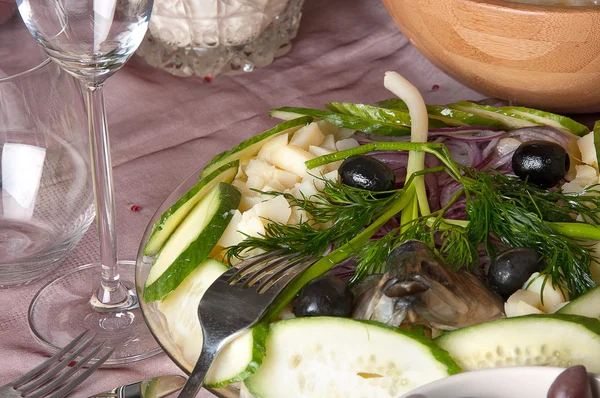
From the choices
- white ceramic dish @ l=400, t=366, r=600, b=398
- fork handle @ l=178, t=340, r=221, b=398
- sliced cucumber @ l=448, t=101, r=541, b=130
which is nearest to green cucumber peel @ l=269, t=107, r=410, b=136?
sliced cucumber @ l=448, t=101, r=541, b=130

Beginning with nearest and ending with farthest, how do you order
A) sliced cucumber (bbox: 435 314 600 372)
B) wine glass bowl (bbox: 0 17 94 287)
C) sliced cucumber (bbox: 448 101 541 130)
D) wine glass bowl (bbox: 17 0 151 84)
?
sliced cucumber (bbox: 435 314 600 372) < wine glass bowl (bbox: 17 0 151 84) < wine glass bowl (bbox: 0 17 94 287) < sliced cucumber (bbox: 448 101 541 130)

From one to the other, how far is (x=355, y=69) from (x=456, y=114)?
1.58 feet

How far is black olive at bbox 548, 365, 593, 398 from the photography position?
0.66 m

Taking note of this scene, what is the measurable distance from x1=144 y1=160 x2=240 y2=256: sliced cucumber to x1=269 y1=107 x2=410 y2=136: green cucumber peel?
0.15m

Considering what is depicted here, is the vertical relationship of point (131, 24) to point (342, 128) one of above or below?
above

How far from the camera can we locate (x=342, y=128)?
1229 mm

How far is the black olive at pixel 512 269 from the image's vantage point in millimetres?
912

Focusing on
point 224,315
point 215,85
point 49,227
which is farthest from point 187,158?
point 224,315

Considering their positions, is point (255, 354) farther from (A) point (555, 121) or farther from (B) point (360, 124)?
(A) point (555, 121)

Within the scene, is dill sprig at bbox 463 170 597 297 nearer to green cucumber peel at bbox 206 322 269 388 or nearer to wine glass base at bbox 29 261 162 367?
green cucumber peel at bbox 206 322 269 388

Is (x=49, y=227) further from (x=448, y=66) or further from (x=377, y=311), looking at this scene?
(x=448, y=66)

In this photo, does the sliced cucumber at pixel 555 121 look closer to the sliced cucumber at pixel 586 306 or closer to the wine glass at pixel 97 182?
the sliced cucumber at pixel 586 306

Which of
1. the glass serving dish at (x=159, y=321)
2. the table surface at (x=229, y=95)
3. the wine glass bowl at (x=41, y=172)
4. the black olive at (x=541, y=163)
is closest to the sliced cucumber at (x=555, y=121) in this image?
the black olive at (x=541, y=163)

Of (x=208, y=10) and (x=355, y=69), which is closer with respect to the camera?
(x=208, y=10)
